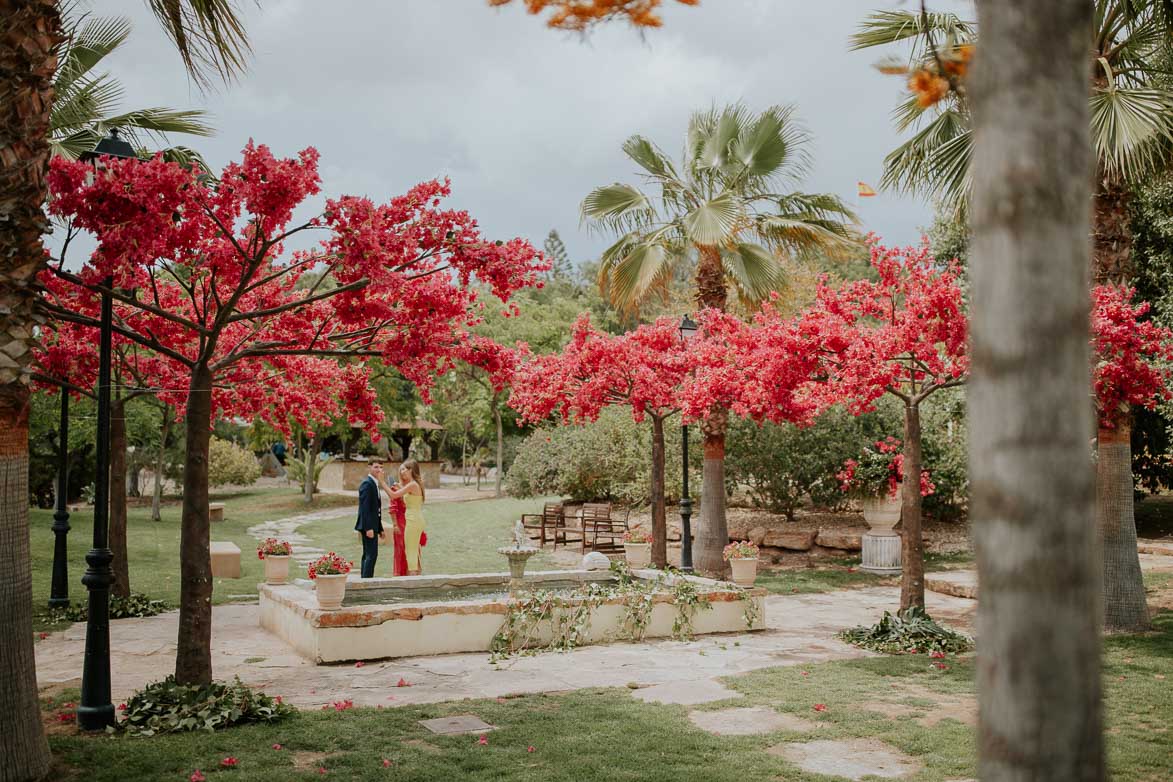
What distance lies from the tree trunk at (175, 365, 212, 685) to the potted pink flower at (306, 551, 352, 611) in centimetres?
201

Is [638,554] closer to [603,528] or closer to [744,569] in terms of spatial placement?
[744,569]

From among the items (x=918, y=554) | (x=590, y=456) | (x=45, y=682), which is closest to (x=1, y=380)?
(x=45, y=682)

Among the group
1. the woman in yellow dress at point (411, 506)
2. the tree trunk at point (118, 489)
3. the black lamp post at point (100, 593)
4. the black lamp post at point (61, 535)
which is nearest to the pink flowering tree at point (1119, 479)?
the woman in yellow dress at point (411, 506)

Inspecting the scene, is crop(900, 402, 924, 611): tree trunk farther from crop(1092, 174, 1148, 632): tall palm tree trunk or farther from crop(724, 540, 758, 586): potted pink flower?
crop(1092, 174, 1148, 632): tall palm tree trunk

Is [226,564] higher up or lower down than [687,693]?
higher up

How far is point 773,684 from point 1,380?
6432 millimetres

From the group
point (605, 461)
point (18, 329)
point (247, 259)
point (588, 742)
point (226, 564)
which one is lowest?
point (588, 742)

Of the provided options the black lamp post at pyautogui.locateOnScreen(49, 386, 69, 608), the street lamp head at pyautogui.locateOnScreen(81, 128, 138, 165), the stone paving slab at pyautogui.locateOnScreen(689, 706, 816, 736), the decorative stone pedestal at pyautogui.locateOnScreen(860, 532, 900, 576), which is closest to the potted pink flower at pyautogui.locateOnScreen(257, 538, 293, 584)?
the black lamp post at pyautogui.locateOnScreen(49, 386, 69, 608)

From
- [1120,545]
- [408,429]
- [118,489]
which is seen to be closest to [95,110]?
[118,489]

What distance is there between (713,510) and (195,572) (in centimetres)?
925

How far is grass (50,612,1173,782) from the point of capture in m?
5.56

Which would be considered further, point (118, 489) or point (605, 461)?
point (605, 461)

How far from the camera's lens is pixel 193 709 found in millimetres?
6594

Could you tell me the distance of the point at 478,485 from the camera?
39.9 meters
